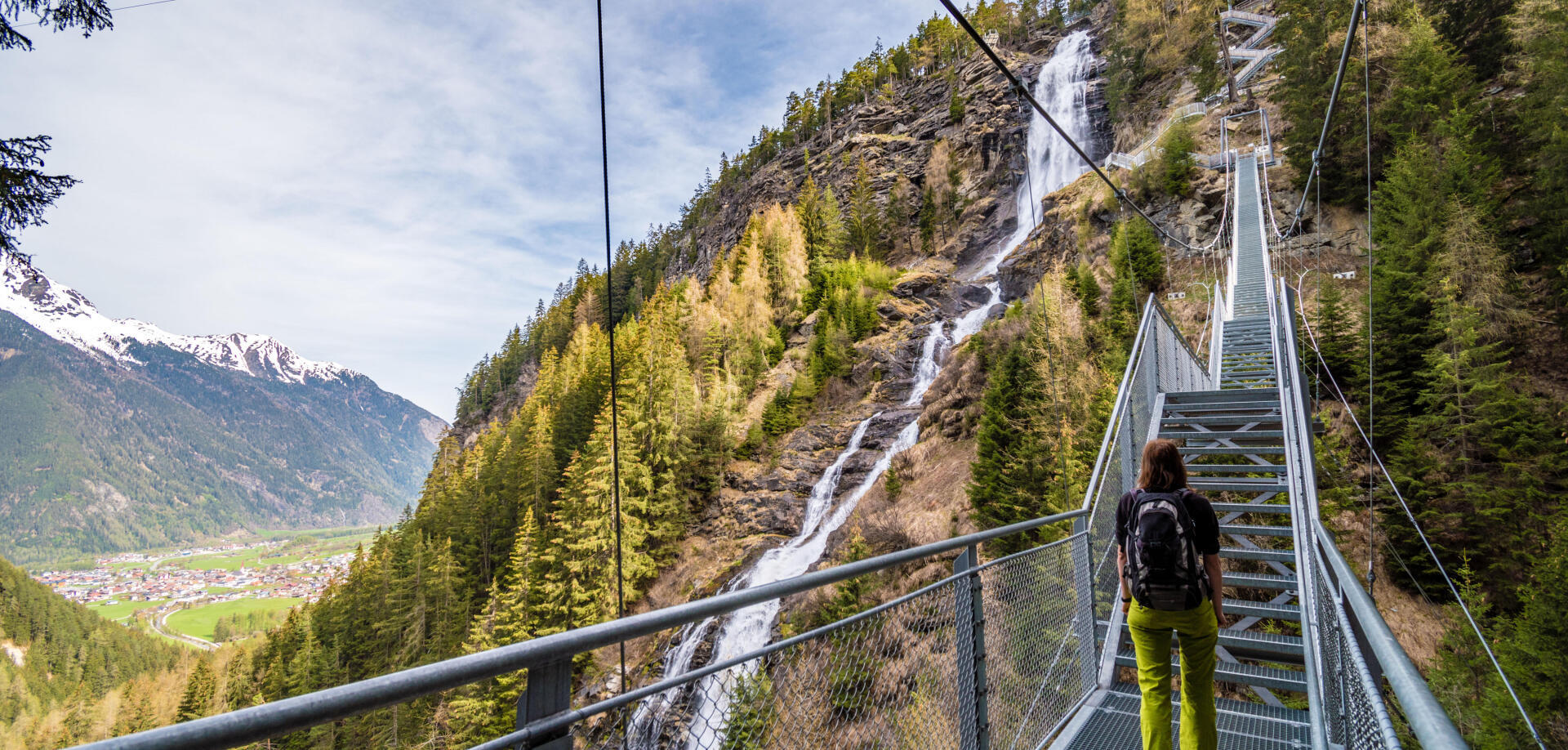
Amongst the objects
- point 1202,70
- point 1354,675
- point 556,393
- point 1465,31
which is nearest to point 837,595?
point 1354,675

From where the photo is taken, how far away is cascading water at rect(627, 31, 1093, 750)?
2.48 metres

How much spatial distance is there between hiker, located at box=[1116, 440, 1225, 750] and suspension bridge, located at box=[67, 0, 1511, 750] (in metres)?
0.46

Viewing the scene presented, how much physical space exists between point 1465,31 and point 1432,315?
528 inches

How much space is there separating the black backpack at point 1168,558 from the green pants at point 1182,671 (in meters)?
0.10

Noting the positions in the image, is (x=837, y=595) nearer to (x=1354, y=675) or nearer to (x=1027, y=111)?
(x=1354, y=675)

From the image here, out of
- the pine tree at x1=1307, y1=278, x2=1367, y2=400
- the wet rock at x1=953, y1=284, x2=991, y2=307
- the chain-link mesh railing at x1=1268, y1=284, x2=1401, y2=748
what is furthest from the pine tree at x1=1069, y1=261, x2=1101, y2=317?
the chain-link mesh railing at x1=1268, y1=284, x2=1401, y2=748

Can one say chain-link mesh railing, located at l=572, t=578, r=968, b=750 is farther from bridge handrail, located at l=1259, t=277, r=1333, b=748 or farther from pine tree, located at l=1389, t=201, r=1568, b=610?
pine tree, located at l=1389, t=201, r=1568, b=610

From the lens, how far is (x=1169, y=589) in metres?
3.24

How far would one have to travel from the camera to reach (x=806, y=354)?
40.1m

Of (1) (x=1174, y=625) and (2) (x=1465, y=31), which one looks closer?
(1) (x=1174, y=625)

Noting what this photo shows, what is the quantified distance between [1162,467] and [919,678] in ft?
5.92

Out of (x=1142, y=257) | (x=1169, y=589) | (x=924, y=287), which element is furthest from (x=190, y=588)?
(x=1169, y=589)

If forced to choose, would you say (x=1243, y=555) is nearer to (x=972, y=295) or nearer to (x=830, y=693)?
(x=830, y=693)

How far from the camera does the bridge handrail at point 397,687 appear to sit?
914mm
